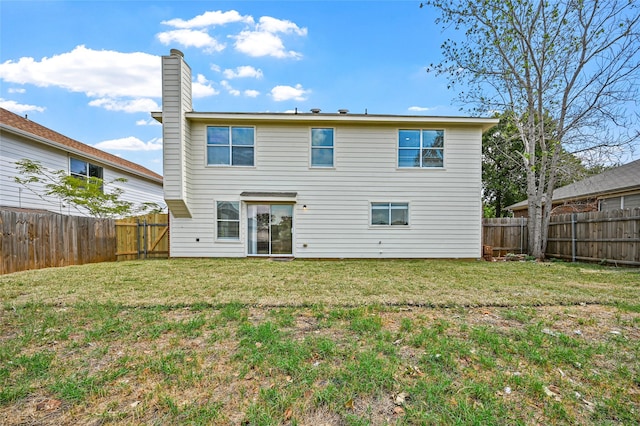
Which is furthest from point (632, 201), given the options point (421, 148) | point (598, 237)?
point (421, 148)

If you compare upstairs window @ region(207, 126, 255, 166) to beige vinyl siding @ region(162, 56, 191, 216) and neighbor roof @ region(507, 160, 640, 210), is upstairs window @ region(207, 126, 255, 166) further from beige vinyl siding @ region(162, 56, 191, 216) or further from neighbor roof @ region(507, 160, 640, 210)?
neighbor roof @ region(507, 160, 640, 210)

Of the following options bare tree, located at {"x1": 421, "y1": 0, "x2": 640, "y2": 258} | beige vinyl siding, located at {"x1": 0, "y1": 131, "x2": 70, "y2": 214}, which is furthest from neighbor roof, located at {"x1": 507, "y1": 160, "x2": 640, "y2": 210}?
beige vinyl siding, located at {"x1": 0, "y1": 131, "x2": 70, "y2": 214}

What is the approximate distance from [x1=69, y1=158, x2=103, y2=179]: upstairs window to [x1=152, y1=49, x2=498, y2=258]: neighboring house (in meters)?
6.44

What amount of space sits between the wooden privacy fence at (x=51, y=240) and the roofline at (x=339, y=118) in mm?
4220

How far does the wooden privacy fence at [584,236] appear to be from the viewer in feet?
27.3

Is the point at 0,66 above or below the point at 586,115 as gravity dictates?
above

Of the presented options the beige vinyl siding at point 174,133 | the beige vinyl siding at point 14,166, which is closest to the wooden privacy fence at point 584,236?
the beige vinyl siding at point 174,133

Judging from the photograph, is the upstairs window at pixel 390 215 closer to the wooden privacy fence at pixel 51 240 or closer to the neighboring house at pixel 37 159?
the wooden privacy fence at pixel 51 240

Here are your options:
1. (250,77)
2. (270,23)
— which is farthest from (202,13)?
(250,77)

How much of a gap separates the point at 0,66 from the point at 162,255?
10.7 meters

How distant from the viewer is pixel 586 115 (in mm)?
10039

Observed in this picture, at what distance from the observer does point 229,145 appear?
10.1m

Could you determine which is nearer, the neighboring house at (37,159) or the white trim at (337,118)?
the white trim at (337,118)

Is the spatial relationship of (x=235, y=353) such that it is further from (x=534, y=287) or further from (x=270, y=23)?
(x=270, y=23)
